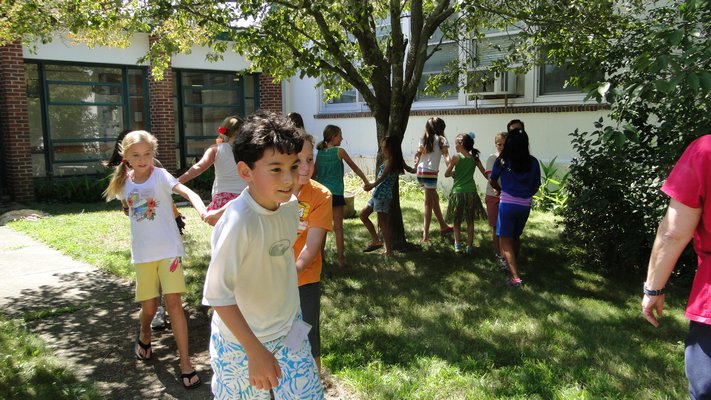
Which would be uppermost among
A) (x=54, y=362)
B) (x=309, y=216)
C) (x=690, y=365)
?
(x=309, y=216)

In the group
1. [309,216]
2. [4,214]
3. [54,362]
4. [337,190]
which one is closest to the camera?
[309,216]

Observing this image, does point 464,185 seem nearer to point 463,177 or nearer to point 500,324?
point 463,177

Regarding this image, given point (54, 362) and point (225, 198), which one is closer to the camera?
point (54, 362)

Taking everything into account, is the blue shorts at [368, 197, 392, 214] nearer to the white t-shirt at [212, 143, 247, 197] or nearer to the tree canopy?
the tree canopy

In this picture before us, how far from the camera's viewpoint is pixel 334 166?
21.9ft

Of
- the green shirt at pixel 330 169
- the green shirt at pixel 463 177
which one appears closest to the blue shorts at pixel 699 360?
the green shirt at pixel 330 169

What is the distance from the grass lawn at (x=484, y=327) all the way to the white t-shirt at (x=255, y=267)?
5.05ft

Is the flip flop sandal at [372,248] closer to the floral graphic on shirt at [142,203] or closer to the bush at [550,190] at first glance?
the bush at [550,190]

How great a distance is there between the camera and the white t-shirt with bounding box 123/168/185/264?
4098 mm

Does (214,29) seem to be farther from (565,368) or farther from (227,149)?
(565,368)

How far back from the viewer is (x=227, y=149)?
5270 mm

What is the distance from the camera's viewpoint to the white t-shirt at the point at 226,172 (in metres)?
5.27

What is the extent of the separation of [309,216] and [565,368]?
2.17m

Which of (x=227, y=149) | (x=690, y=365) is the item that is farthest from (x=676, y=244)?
(x=227, y=149)
